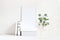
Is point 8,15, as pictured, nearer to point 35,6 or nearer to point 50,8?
point 35,6

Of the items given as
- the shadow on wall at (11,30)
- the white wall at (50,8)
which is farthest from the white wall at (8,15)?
the white wall at (50,8)

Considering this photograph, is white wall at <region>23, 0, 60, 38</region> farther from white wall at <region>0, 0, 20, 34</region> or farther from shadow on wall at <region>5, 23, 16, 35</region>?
shadow on wall at <region>5, 23, 16, 35</region>

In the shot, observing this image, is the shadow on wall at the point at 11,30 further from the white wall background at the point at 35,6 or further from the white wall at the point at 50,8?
the white wall at the point at 50,8

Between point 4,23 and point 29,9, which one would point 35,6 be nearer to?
point 29,9

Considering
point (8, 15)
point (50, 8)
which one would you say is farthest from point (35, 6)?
point (8, 15)

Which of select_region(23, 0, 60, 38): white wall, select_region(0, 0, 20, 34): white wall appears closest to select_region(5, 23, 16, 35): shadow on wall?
select_region(0, 0, 20, 34): white wall

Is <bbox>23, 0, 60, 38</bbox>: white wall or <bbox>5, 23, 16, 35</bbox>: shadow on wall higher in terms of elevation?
<bbox>23, 0, 60, 38</bbox>: white wall

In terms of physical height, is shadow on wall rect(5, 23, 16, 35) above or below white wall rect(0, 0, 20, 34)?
below

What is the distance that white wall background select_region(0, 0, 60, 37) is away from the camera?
1.94 meters

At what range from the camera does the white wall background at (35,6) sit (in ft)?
6.36

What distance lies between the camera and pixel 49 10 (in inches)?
77.2

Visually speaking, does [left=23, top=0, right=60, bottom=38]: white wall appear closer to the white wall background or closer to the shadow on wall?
the white wall background

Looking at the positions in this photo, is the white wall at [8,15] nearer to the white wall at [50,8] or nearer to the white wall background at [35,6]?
the white wall background at [35,6]

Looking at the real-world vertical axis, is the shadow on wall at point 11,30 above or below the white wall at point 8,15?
below
